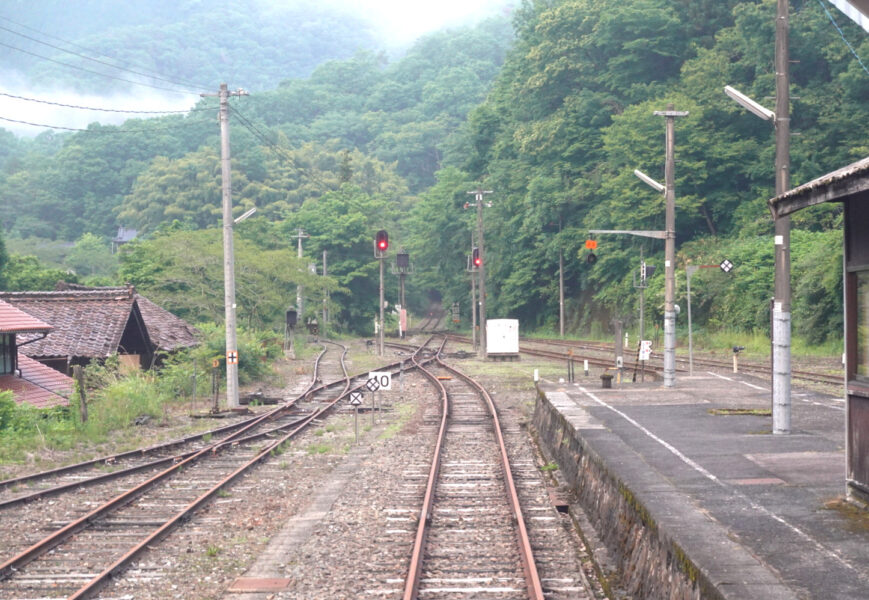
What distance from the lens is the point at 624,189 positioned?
175 ft

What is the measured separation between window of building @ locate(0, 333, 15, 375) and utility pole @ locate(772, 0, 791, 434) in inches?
746

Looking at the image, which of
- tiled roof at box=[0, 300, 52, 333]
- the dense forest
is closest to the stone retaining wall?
the dense forest

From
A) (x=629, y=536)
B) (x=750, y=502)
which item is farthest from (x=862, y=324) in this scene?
(x=629, y=536)

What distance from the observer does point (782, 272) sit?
1498cm

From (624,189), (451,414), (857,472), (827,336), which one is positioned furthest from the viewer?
(624,189)

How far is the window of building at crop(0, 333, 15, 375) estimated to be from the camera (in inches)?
960

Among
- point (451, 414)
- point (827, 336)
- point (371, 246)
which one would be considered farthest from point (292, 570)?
point (371, 246)

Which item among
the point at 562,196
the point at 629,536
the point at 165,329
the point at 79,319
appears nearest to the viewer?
the point at 629,536

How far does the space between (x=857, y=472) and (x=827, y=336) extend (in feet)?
104

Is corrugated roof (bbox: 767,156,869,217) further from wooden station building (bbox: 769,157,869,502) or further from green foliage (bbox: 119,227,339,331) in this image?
green foliage (bbox: 119,227,339,331)

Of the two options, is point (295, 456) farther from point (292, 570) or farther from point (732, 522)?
point (732, 522)

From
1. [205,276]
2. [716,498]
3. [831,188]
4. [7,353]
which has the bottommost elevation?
[716,498]

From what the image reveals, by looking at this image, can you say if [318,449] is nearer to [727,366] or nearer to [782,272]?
[782,272]

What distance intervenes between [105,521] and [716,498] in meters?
7.55
